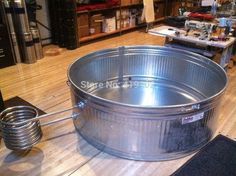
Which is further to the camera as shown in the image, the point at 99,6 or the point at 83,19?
the point at 99,6

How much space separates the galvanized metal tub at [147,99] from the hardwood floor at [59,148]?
0.08 metres

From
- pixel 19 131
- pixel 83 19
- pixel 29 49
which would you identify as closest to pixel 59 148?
pixel 19 131

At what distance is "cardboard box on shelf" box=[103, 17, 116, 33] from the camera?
434cm

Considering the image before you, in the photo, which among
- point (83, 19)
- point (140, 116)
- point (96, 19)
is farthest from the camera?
→ point (96, 19)

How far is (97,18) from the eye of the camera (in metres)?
4.16

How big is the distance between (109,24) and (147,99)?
244 centimetres

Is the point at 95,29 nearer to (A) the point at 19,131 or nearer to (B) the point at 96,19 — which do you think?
(B) the point at 96,19

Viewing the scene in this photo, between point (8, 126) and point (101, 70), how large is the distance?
1244 millimetres

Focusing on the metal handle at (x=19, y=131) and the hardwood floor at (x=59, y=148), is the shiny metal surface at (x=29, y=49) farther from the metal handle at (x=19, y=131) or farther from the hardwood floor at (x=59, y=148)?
the metal handle at (x=19, y=131)

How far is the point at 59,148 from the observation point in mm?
1775

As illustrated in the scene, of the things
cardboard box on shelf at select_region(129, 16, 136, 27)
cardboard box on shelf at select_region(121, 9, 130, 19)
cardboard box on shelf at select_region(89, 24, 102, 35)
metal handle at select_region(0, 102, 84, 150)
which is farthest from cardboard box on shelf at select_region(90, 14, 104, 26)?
metal handle at select_region(0, 102, 84, 150)

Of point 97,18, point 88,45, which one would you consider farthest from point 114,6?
point 88,45

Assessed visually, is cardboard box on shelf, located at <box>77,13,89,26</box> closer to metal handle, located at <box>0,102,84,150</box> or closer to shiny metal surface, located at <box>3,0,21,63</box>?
shiny metal surface, located at <box>3,0,21,63</box>

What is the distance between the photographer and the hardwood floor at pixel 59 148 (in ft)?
5.23
